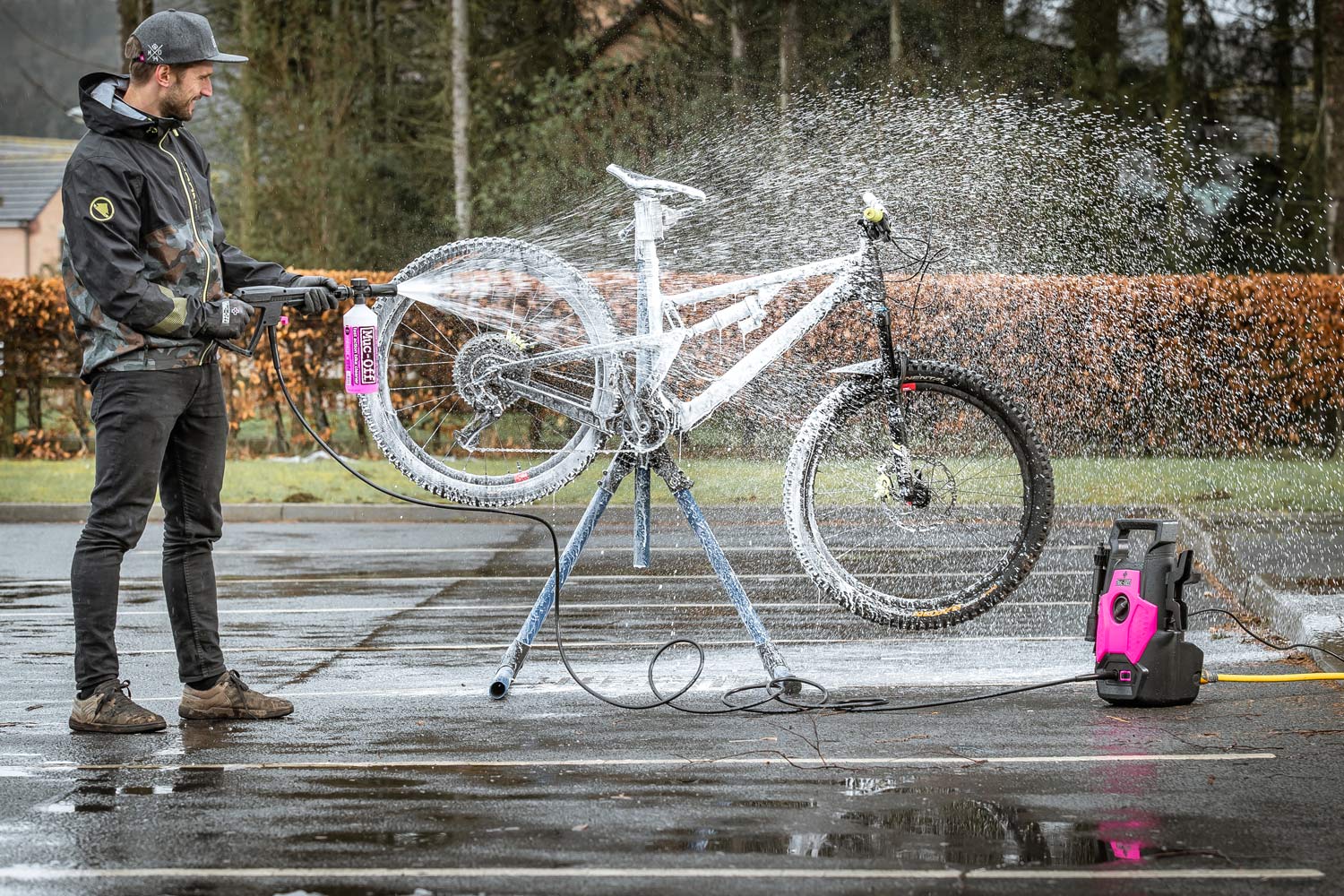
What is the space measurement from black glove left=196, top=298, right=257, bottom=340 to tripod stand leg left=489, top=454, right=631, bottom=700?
145 cm

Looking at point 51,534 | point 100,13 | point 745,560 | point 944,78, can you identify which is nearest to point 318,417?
point 51,534

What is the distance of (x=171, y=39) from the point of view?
19.1 feet

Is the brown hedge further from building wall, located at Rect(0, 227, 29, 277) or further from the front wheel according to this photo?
building wall, located at Rect(0, 227, 29, 277)

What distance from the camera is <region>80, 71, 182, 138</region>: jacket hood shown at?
5.78 metres

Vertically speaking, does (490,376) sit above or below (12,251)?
below

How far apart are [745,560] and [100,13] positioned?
34108 mm

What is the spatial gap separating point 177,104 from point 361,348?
106 centimetres

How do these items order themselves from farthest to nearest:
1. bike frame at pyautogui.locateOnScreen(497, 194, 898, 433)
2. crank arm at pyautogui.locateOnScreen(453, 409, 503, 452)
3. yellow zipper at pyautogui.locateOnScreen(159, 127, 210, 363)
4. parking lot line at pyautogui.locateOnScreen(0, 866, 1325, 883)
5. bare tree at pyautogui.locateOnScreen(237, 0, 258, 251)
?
bare tree at pyautogui.locateOnScreen(237, 0, 258, 251) < crank arm at pyautogui.locateOnScreen(453, 409, 503, 452) < bike frame at pyautogui.locateOnScreen(497, 194, 898, 433) < yellow zipper at pyautogui.locateOnScreen(159, 127, 210, 363) < parking lot line at pyautogui.locateOnScreen(0, 866, 1325, 883)

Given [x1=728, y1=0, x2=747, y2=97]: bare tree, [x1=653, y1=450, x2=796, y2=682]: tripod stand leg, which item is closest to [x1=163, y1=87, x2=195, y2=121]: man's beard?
[x1=653, y1=450, x2=796, y2=682]: tripod stand leg

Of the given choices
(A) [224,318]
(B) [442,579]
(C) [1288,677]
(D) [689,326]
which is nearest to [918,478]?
(D) [689,326]

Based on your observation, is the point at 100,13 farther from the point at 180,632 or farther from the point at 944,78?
the point at 180,632

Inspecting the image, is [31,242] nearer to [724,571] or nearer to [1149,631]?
[724,571]

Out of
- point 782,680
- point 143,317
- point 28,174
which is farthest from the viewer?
point 28,174

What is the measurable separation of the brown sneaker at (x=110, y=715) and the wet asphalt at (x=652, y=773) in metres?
0.06
